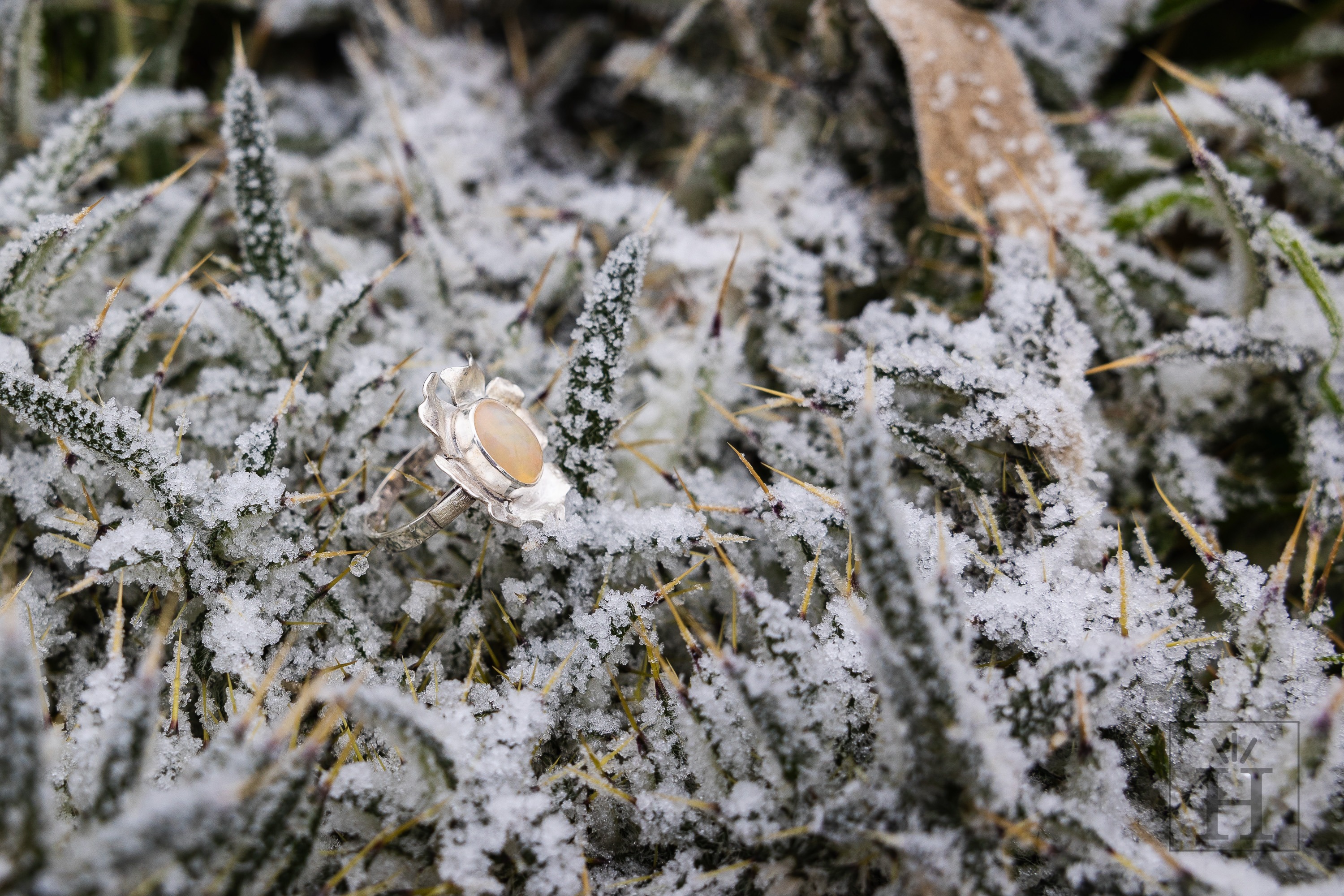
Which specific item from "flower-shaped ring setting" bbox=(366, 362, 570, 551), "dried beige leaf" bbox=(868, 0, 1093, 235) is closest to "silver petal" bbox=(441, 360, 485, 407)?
"flower-shaped ring setting" bbox=(366, 362, 570, 551)

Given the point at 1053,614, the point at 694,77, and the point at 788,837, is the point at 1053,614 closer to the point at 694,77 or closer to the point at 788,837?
the point at 788,837

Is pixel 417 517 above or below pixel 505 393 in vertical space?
below

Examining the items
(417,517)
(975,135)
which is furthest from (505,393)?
(975,135)

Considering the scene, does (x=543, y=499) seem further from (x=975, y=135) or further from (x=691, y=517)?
(x=975, y=135)

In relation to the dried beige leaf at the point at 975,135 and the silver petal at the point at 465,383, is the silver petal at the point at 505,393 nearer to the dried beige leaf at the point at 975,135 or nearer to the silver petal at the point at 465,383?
the silver petal at the point at 465,383

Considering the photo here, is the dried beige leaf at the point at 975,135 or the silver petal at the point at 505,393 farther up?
the dried beige leaf at the point at 975,135

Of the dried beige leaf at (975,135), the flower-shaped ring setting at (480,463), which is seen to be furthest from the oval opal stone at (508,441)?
the dried beige leaf at (975,135)
